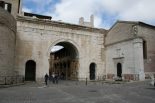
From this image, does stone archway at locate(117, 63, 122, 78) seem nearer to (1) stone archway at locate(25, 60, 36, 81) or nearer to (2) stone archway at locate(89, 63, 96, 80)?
(2) stone archway at locate(89, 63, 96, 80)

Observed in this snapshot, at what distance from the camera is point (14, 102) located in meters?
8.94

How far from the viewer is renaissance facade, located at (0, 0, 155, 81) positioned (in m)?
22.8

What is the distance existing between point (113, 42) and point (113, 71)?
4072 millimetres

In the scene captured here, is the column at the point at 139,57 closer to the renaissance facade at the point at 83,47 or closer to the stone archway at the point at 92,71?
the renaissance facade at the point at 83,47

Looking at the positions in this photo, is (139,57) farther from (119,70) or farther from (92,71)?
(92,71)

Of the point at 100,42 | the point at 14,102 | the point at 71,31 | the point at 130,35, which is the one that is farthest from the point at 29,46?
the point at 14,102

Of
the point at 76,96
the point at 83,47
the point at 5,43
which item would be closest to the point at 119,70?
the point at 83,47

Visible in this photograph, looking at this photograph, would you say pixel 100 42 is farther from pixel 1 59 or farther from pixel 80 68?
pixel 1 59

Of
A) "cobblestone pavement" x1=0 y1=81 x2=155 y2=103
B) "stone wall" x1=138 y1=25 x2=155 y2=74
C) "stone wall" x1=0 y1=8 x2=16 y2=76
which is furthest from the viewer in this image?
"stone wall" x1=138 y1=25 x2=155 y2=74

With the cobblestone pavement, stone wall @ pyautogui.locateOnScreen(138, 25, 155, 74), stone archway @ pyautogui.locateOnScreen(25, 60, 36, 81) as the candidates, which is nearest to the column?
stone wall @ pyautogui.locateOnScreen(138, 25, 155, 74)

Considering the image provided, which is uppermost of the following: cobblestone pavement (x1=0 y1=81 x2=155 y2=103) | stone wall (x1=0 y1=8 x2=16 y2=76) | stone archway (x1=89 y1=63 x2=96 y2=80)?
stone wall (x1=0 y1=8 x2=16 y2=76)

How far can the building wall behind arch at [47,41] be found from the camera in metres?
23.3

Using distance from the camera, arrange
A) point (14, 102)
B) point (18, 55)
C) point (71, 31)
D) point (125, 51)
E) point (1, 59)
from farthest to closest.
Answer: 1. point (71, 31)
2. point (125, 51)
3. point (18, 55)
4. point (1, 59)
5. point (14, 102)

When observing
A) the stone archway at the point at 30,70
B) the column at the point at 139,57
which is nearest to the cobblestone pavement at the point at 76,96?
the column at the point at 139,57
